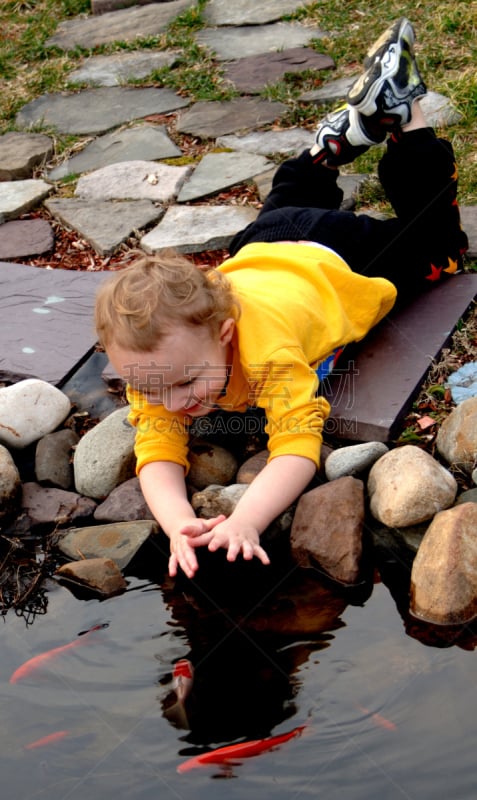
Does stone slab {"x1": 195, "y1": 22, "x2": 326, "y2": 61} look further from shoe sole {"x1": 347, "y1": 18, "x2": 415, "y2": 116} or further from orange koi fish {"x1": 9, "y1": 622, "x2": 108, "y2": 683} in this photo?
orange koi fish {"x1": 9, "y1": 622, "x2": 108, "y2": 683}

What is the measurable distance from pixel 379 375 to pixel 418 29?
3198mm

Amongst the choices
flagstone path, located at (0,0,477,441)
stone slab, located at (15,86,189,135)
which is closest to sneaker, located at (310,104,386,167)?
flagstone path, located at (0,0,477,441)

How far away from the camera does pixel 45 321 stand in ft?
12.0

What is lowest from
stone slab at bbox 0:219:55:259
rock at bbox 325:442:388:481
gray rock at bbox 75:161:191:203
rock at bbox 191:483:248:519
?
rock at bbox 191:483:248:519

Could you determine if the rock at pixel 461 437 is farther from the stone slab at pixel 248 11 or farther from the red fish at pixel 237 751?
the stone slab at pixel 248 11

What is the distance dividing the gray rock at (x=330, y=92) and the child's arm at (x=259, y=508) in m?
2.97

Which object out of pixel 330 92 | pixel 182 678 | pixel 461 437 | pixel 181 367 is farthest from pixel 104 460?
pixel 330 92

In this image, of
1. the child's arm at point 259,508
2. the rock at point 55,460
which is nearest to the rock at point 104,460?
the rock at point 55,460

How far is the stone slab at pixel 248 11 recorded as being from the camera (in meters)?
6.19

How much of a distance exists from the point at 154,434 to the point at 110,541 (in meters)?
0.35

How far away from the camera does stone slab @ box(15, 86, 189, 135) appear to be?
17.3 feet

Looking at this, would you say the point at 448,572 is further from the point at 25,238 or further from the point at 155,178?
the point at 155,178

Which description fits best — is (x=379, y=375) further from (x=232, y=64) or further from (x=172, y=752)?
(x=232, y=64)

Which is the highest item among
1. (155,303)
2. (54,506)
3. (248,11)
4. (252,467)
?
(155,303)
